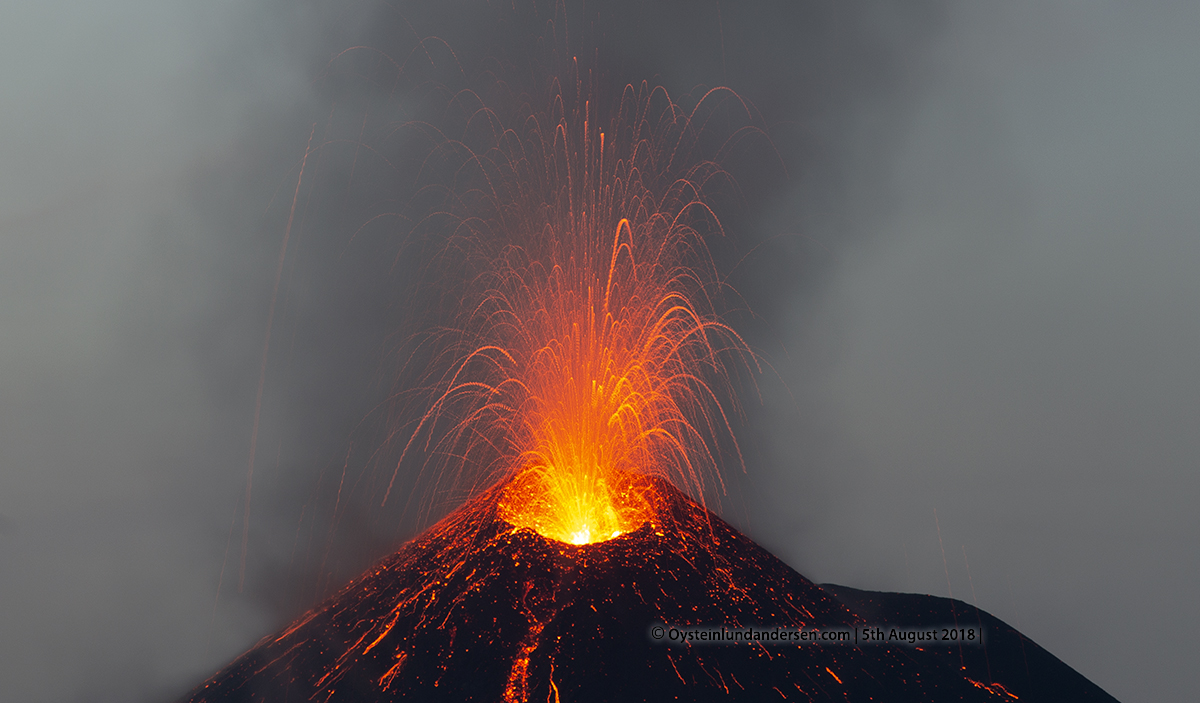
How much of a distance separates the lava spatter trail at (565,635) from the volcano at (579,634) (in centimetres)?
3

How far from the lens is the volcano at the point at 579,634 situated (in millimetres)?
13578

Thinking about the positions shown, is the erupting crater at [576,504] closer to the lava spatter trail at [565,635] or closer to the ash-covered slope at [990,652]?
the lava spatter trail at [565,635]

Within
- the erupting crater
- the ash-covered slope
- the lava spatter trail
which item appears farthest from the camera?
the ash-covered slope

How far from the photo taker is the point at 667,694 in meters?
13.1

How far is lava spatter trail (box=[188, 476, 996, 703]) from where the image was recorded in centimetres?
1354

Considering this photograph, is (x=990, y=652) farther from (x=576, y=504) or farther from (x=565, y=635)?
(x=565, y=635)

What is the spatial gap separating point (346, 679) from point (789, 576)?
33.3 feet

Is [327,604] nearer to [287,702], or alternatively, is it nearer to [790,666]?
[287,702]

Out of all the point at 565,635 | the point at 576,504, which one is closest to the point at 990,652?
the point at 576,504

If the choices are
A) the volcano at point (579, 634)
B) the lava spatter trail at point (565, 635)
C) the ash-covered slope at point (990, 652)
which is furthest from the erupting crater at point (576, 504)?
the ash-covered slope at point (990, 652)

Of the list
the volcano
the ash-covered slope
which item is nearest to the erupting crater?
the volcano

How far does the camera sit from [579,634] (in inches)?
550

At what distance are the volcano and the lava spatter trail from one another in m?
0.03

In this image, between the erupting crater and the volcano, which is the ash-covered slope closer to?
the volcano
